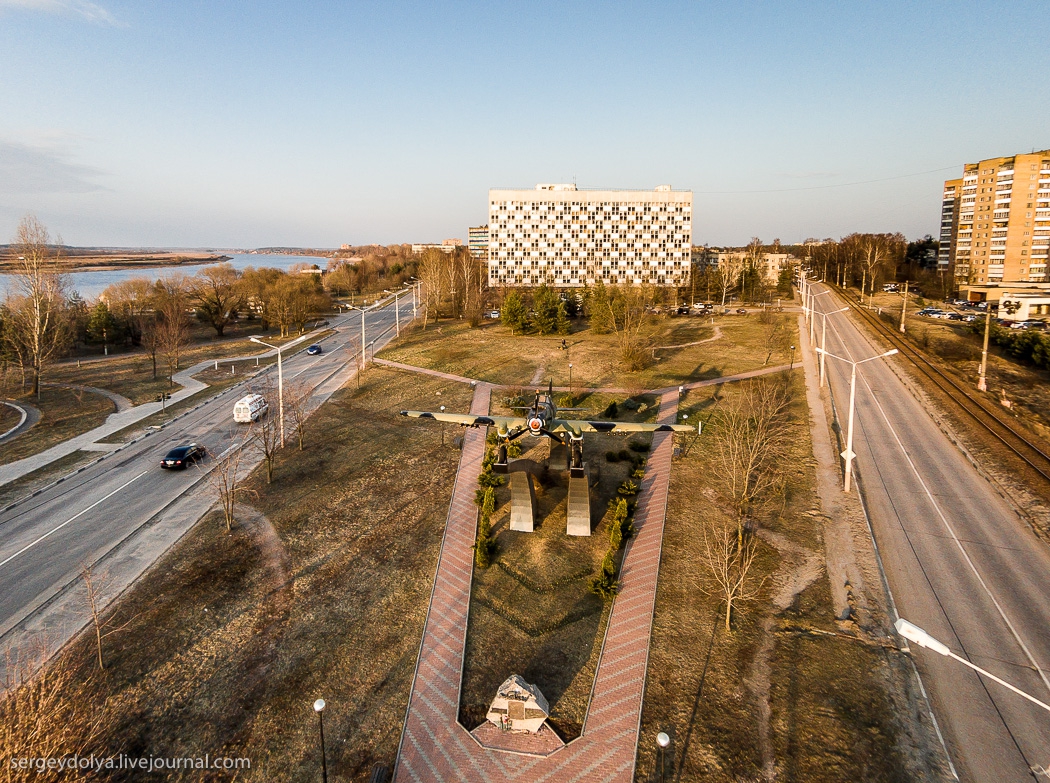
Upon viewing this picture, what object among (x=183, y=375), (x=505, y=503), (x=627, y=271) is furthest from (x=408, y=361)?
(x=627, y=271)

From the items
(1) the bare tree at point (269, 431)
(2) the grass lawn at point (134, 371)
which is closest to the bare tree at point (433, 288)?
(2) the grass lawn at point (134, 371)

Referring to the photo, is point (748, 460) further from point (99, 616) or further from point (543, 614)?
point (99, 616)

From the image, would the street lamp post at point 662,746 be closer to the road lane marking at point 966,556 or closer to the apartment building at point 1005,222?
the road lane marking at point 966,556

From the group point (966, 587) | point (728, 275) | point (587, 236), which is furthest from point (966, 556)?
point (587, 236)

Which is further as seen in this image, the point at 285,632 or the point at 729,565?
the point at 729,565

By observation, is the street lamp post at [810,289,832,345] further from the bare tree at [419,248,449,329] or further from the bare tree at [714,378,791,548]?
the bare tree at [419,248,449,329]

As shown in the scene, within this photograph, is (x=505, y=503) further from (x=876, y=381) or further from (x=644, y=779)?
(x=876, y=381)
